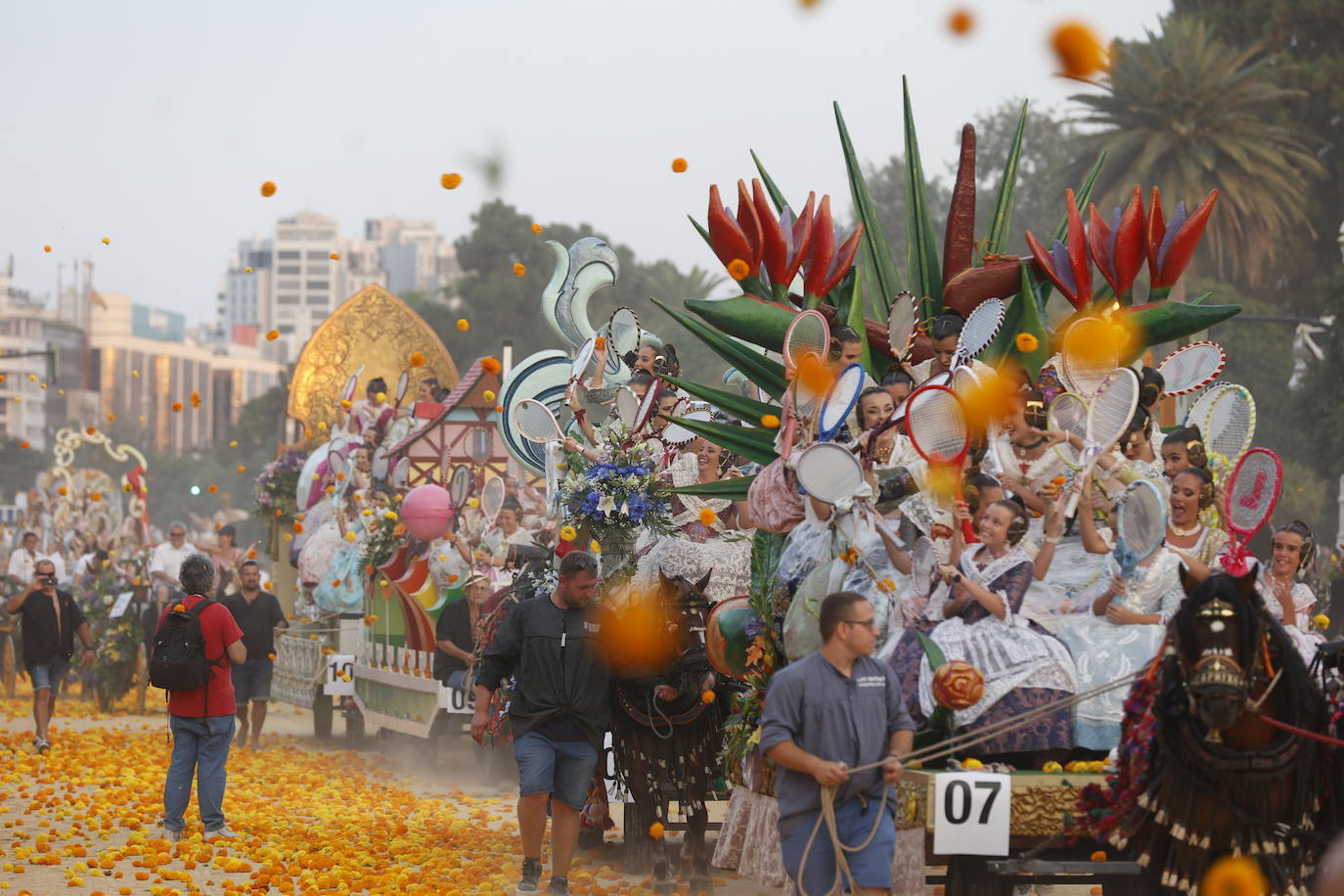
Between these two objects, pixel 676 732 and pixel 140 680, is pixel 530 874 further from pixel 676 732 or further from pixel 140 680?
pixel 140 680

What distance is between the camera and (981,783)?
25.9 feet

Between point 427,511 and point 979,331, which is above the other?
point 979,331

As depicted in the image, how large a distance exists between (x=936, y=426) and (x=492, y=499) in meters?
8.39

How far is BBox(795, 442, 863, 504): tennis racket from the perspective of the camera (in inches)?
372

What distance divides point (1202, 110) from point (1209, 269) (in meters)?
6.48

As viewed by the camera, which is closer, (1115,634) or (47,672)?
(1115,634)

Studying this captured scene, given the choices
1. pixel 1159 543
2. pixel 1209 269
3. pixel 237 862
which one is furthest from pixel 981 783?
pixel 1209 269

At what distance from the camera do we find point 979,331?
34.6 feet

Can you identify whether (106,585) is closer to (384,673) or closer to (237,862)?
(384,673)

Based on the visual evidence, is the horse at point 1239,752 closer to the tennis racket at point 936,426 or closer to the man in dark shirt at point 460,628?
the tennis racket at point 936,426

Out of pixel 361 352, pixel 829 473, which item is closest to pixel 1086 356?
pixel 829 473

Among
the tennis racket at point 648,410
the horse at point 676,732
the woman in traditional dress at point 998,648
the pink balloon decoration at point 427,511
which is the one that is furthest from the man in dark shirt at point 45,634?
the woman in traditional dress at point 998,648

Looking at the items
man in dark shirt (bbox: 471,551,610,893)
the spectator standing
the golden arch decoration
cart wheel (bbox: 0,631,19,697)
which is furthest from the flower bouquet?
cart wheel (bbox: 0,631,19,697)

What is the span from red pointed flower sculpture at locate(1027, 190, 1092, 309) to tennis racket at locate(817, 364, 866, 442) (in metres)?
1.59
